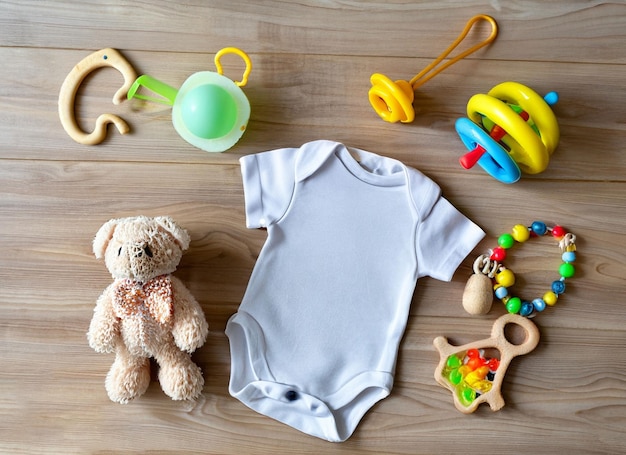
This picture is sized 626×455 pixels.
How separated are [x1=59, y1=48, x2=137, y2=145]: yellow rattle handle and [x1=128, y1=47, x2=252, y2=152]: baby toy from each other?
0.04 m

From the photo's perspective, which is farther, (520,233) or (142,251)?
(520,233)

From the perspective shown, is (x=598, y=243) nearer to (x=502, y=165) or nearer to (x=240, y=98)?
(x=502, y=165)

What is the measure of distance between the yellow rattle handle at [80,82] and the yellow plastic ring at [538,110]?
0.66 m

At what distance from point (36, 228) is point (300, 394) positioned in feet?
1.82

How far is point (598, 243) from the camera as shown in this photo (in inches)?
40.3

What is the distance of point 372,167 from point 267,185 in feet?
0.61

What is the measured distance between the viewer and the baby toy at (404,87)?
0.94 m

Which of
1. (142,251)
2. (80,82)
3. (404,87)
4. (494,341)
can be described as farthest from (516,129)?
(80,82)

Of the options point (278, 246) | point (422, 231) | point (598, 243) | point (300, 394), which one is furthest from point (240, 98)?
point (598, 243)

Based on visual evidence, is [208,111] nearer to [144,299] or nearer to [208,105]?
[208,105]

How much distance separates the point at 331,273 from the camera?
994mm

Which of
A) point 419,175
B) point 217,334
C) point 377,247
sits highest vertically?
point 419,175

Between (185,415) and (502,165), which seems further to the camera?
(185,415)

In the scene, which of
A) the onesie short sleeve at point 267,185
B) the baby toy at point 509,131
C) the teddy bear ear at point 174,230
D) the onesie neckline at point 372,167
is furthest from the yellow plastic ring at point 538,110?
the teddy bear ear at point 174,230
